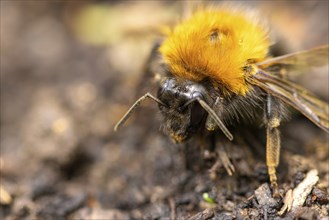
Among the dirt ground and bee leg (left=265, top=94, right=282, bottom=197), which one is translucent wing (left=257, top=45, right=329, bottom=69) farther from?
the dirt ground

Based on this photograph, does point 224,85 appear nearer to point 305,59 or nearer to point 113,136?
point 305,59

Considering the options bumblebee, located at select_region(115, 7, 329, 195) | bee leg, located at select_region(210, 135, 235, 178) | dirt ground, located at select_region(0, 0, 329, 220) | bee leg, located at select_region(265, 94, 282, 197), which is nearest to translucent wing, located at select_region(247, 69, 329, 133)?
bumblebee, located at select_region(115, 7, 329, 195)

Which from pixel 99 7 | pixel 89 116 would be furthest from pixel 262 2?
pixel 89 116

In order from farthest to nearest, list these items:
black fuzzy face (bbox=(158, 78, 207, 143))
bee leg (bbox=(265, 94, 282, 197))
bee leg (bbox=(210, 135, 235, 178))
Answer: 1. bee leg (bbox=(210, 135, 235, 178))
2. bee leg (bbox=(265, 94, 282, 197))
3. black fuzzy face (bbox=(158, 78, 207, 143))

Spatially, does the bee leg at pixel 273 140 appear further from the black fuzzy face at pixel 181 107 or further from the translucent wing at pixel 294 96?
the black fuzzy face at pixel 181 107

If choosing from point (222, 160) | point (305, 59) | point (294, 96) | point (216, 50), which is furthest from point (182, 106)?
point (305, 59)

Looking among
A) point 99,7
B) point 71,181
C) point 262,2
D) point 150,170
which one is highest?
point 99,7

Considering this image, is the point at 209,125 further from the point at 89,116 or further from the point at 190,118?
the point at 89,116
